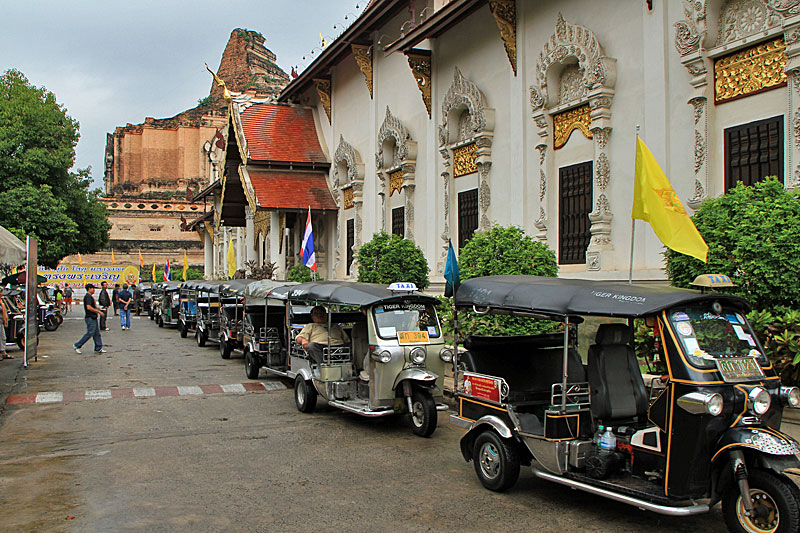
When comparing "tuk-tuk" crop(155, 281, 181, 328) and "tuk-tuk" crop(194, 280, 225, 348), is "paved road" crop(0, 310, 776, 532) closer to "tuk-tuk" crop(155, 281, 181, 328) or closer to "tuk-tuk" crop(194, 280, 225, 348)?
"tuk-tuk" crop(194, 280, 225, 348)

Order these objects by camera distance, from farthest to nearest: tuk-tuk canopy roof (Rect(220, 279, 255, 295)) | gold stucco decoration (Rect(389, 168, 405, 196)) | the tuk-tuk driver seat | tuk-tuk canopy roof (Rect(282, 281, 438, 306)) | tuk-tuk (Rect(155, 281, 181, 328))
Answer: tuk-tuk (Rect(155, 281, 181, 328)) → gold stucco decoration (Rect(389, 168, 405, 196)) → tuk-tuk canopy roof (Rect(220, 279, 255, 295)) → tuk-tuk canopy roof (Rect(282, 281, 438, 306)) → the tuk-tuk driver seat

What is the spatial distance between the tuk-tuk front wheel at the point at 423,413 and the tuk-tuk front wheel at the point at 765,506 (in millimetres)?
4074

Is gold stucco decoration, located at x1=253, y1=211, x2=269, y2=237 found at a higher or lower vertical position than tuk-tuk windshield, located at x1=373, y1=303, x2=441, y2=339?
higher

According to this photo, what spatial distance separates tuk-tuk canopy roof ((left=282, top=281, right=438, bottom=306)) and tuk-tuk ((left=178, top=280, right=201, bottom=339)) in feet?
40.6

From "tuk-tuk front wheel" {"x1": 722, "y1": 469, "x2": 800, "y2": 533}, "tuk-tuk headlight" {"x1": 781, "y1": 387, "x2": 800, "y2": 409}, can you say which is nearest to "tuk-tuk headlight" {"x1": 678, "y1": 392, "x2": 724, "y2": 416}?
"tuk-tuk front wheel" {"x1": 722, "y1": 469, "x2": 800, "y2": 533}

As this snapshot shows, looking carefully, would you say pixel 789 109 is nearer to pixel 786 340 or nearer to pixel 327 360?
pixel 786 340

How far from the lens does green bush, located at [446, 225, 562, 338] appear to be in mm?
11641

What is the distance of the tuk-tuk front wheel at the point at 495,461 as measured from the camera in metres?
6.12

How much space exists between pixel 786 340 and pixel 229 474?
5.91 meters

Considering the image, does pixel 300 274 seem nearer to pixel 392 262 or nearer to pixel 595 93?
pixel 392 262

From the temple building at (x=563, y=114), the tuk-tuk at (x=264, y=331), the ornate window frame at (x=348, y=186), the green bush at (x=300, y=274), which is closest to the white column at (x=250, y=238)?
the green bush at (x=300, y=274)

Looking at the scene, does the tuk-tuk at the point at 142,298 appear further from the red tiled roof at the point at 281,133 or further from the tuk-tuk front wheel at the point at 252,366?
the tuk-tuk front wheel at the point at 252,366

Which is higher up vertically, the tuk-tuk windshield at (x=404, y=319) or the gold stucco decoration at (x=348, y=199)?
the gold stucco decoration at (x=348, y=199)

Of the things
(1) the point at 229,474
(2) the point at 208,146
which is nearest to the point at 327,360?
(1) the point at 229,474
